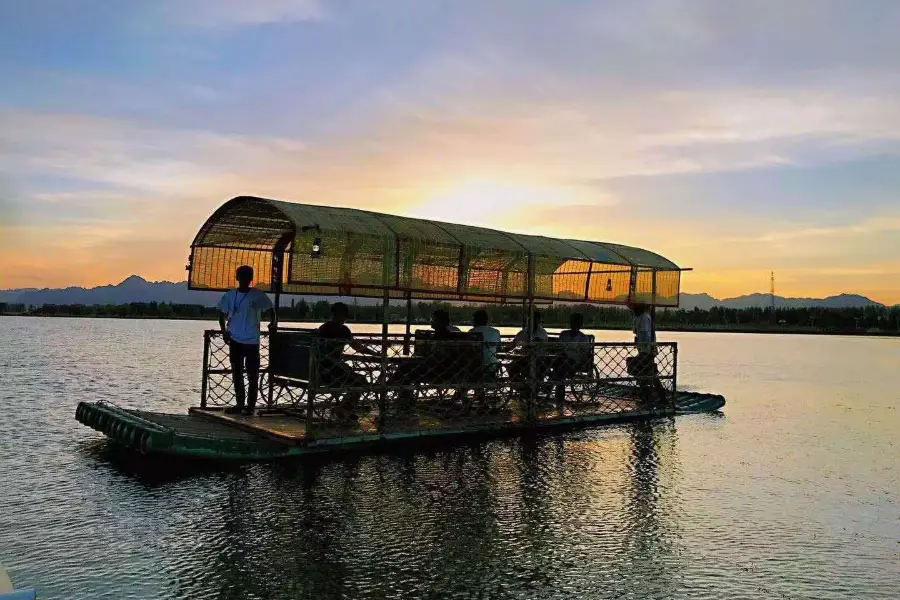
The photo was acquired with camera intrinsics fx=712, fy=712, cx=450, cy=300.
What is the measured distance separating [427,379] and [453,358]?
57 cm

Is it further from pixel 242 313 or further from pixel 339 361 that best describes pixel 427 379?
pixel 242 313

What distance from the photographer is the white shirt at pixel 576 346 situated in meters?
13.2

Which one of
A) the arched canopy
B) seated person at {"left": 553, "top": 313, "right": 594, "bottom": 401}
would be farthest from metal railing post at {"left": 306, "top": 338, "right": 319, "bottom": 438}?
seated person at {"left": 553, "top": 313, "right": 594, "bottom": 401}

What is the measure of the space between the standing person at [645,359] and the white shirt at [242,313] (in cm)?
770

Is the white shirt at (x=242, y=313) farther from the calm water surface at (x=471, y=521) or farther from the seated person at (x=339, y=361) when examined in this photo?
the calm water surface at (x=471, y=521)

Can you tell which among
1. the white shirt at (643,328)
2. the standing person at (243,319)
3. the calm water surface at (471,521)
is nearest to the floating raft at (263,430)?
the calm water surface at (471,521)

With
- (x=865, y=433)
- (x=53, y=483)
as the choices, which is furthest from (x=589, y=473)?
(x=865, y=433)

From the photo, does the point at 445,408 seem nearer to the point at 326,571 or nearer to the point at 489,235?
the point at 489,235

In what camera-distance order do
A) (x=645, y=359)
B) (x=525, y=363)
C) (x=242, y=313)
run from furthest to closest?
(x=645, y=359) < (x=525, y=363) < (x=242, y=313)

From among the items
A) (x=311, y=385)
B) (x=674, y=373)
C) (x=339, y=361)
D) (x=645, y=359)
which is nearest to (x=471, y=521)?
(x=311, y=385)

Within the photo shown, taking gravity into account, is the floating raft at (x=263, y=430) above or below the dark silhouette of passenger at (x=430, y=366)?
below

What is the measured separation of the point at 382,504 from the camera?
7375 millimetres

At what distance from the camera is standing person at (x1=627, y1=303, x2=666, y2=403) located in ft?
48.1

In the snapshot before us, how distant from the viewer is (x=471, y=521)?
6.86 m
